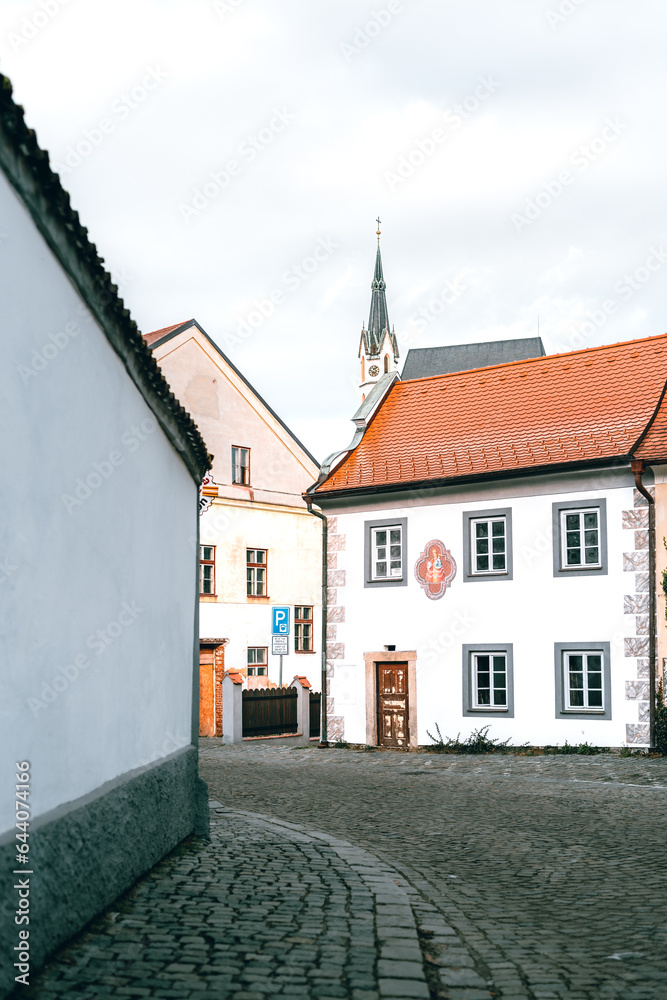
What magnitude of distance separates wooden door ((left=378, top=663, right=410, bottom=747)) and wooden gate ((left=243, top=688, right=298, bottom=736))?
4243 mm

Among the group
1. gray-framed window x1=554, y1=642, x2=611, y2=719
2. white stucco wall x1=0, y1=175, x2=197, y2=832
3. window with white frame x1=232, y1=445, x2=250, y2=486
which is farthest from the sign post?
white stucco wall x1=0, y1=175, x2=197, y2=832

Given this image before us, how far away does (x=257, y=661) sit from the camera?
35000mm

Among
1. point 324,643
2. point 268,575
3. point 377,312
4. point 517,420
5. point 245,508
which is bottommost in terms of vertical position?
point 324,643

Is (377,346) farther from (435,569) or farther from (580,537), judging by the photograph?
(580,537)

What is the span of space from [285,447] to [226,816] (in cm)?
2603

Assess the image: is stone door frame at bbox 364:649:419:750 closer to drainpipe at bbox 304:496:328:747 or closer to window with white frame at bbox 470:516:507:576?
drainpipe at bbox 304:496:328:747

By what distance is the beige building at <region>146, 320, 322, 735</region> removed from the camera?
33.6m

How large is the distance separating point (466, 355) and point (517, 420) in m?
59.3

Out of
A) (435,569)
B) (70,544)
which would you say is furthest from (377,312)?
(70,544)

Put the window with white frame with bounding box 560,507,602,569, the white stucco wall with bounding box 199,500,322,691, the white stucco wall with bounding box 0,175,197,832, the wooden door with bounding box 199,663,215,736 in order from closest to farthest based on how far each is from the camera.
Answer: the white stucco wall with bounding box 0,175,197,832, the window with white frame with bounding box 560,507,602,569, the wooden door with bounding box 199,663,215,736, the white stucco wall with bounding box 199,500,322,691

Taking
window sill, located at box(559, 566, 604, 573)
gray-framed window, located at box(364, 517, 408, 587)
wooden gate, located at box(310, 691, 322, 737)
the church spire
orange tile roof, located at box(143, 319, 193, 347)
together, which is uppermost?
the church spire

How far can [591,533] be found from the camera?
A: 2191 centimetres

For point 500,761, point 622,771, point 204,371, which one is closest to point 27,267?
point 622,771

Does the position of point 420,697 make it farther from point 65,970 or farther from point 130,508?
point 65,970
